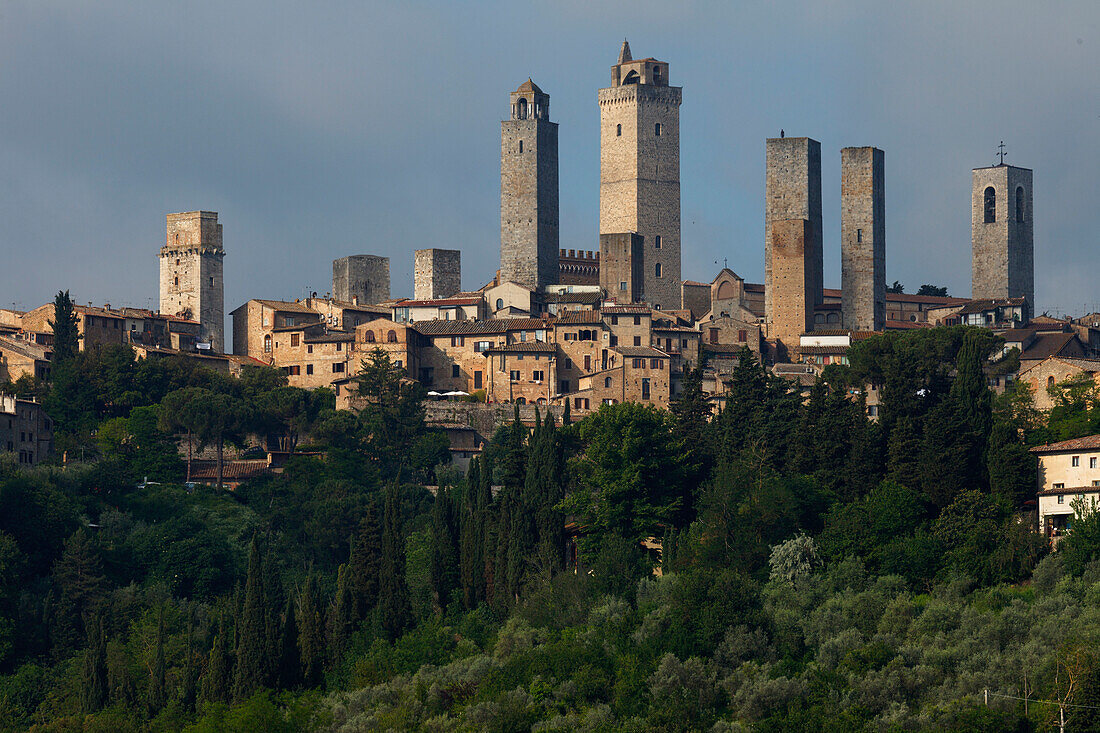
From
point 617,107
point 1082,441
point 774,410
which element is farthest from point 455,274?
point 1082,441

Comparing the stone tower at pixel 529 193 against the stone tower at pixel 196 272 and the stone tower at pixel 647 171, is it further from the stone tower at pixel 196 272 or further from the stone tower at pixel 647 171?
the stone tower at pixel 196 272

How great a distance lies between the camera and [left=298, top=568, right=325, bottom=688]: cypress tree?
5291 cm

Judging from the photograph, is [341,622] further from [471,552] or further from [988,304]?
[988,304]

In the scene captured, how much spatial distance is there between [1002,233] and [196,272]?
3700cm

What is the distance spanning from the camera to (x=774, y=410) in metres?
59.8

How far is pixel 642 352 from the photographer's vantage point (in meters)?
80.7

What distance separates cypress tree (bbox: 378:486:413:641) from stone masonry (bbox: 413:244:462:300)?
39894 mm

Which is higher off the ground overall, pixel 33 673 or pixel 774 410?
pixel 774 410

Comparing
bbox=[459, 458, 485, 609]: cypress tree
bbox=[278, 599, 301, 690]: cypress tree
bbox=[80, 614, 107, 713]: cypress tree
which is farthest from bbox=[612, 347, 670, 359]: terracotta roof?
bbox=[80, 614, 107, 713]: cypress tree

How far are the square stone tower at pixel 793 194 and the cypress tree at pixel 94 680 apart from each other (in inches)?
1523

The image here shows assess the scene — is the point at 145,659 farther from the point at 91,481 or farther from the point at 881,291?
the point at 881,291

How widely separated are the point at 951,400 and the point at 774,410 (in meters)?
5.80

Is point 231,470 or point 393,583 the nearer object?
point 393,583

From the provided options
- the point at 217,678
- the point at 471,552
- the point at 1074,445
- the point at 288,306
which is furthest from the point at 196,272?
the point at 1074,445
